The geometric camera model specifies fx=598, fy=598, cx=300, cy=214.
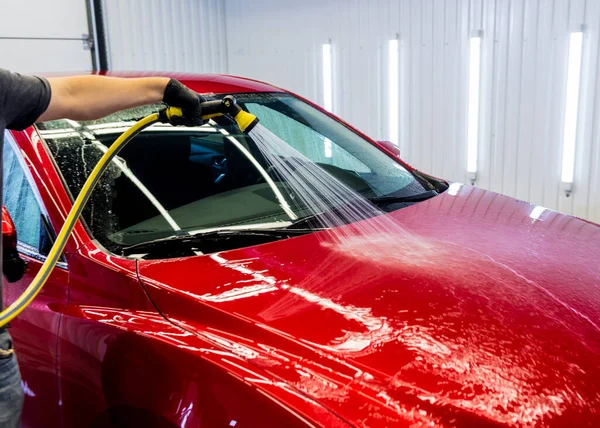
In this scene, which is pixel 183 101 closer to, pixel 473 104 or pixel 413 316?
pixel 413 316

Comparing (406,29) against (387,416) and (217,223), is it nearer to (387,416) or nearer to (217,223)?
(217,223)

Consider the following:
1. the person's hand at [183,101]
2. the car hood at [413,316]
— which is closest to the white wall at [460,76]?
the car hood at [413,316]

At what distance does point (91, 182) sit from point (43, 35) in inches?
169

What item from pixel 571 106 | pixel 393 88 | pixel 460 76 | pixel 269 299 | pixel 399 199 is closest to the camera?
pixel 269 299

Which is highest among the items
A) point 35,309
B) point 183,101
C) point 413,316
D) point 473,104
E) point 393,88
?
point 183,101

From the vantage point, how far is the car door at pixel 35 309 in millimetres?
1706

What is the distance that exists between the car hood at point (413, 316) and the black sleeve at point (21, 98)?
0.48m

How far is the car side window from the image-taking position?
73.4 inches

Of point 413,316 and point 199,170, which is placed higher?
point 199,170

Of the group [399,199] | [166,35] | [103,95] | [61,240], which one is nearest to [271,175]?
[399,199]

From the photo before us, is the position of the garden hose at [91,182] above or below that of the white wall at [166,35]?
below

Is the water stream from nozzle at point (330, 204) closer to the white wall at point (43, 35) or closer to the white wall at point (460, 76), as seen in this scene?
the white wall at point (460, 76)

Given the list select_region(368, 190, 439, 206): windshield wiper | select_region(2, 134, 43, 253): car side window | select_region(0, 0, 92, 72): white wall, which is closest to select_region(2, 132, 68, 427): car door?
select_region(2, 134, 43, 253): car side window

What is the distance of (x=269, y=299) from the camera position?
4.77 feet
